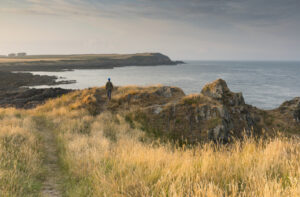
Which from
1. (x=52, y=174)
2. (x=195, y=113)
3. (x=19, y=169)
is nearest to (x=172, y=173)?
(x=52, y=174)

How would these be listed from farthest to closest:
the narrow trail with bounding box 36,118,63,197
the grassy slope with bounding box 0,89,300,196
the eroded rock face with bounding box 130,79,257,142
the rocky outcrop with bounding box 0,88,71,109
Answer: the rocky outcrop with bounding box 0,88,71,109, the eroded rock face with bounding box 130,79,257,142, the narrow trail with bounding box 36,118,63,197, the grassy slope with bounding box 0,89,300,196

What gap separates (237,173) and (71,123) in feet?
37.6

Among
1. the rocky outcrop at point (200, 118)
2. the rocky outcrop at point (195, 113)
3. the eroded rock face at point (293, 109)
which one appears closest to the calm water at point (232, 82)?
the eroded rock face at point (293, 109)

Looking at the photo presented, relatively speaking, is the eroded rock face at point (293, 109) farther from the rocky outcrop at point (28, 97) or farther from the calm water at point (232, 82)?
the rocky outcrop at point (28, 97)

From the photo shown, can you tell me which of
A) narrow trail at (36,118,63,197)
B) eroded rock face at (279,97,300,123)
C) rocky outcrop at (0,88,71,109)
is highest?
eroded rock face at (279,97,300,123)

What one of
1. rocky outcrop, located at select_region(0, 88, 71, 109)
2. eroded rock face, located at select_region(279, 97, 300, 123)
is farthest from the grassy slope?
rocky outcrop, located at select_region(0, 88, 71, 109)

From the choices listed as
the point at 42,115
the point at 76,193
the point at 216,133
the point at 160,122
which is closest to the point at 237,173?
the point at 76,193

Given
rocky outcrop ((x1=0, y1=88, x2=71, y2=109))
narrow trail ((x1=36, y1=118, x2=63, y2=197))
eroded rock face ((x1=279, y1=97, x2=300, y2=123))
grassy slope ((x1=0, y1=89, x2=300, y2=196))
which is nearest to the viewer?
grassy slope ((x1=0, y1=89, x2=300, y2=196))

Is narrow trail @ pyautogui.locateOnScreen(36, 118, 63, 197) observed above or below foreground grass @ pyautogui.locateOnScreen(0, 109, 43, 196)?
below

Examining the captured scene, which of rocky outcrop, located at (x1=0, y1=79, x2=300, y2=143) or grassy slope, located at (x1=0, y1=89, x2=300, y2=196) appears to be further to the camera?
rocky outcrop, located at (x1=0, y1=79, x2=300, y2=143)

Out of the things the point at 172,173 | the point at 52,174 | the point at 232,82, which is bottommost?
the point at 52,174

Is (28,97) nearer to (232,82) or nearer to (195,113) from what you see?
(195,113)

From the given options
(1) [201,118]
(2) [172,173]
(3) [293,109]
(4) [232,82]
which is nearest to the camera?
(2) [172,173]

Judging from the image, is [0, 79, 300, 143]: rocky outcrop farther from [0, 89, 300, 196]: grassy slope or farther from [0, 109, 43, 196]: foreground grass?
[0, 109, 43, 196]: foreground grass
